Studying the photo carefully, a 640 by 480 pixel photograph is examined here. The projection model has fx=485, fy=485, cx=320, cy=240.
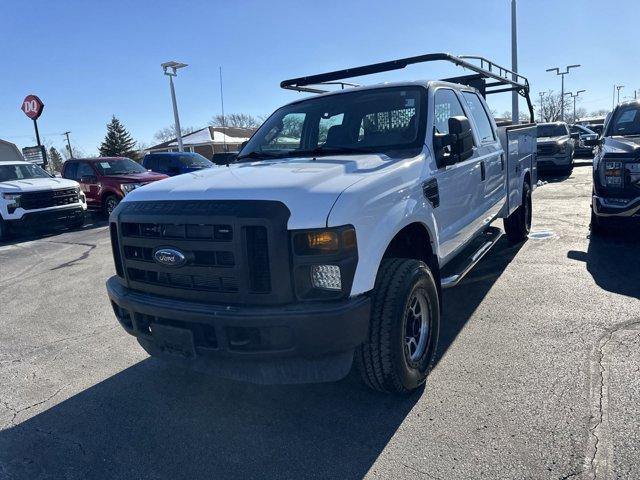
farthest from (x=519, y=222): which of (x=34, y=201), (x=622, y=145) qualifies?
(x=34, y=201)

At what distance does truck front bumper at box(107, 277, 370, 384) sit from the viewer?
98.7 inches

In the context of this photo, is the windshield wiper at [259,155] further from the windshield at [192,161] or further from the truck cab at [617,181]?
the windshield at [192,161]

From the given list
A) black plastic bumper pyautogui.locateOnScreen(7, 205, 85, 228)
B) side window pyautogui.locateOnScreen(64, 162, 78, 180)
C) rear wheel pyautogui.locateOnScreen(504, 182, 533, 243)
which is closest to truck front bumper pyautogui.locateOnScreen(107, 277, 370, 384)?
rear wheel pyautogui.locateOnScreen(504, 182, 533, 243)

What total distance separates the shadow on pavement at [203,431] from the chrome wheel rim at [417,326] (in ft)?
0.89

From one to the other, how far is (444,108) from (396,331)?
2.26 meters

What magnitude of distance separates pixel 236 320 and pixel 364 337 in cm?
70

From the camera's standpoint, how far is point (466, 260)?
452cm

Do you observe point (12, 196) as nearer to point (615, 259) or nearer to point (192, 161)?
point (192, 161)

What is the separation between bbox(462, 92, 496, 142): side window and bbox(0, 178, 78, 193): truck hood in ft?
32.8

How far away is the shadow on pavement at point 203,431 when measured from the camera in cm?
259

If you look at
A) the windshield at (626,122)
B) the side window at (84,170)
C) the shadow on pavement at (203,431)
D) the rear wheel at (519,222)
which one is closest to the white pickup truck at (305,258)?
the shadow on pavement at (203,431)

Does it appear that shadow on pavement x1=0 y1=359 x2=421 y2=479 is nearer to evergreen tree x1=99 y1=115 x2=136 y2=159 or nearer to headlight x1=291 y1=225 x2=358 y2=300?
headlight x1=291 y1=225 x2=358 y2=300

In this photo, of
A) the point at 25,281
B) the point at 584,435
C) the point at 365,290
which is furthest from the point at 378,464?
the point at 25,281

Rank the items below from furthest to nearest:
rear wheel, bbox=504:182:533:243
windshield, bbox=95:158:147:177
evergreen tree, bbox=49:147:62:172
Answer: evergreen tree, bbox=49:147:62:172, windshield, bbox=95:158:147:177, rear wheel, bbox=504:182:533:243
